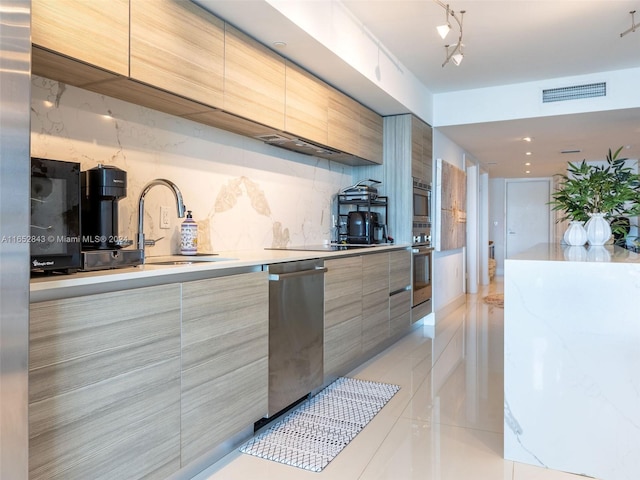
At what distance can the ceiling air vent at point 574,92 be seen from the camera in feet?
14.3

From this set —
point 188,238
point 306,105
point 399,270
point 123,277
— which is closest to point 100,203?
point 123,277

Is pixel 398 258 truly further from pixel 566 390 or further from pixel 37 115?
pixel 37 115

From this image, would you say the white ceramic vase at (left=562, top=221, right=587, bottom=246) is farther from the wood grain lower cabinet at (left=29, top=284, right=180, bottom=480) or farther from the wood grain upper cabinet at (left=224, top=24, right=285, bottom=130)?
the wood grain lower cabinet at (left=29, top=284, right=180, bottom=480)

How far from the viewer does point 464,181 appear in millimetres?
6527

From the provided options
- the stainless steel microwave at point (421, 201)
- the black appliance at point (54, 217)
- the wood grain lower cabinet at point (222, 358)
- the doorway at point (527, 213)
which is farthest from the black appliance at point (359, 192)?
the doorway at point (527, 213)

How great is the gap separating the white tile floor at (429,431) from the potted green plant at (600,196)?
4.07 feet

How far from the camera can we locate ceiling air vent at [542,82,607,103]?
4.37 meters

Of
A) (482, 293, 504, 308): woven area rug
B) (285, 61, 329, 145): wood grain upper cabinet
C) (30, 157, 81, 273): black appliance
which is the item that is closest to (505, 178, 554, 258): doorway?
(482, 293, 504, 308): woven area rug

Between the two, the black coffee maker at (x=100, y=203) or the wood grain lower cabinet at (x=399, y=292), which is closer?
the black coffee maker at (x=100, y=203)

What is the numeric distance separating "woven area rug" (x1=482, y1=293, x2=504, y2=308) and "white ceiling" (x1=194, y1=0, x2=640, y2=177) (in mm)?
2415

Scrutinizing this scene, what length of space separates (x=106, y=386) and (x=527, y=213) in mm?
11009

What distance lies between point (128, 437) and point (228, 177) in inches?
69.9

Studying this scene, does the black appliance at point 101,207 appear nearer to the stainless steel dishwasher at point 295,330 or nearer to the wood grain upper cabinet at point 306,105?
the stainless steel dishwasher at point 295,330

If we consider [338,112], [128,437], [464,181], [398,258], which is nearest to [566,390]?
[128,437]
